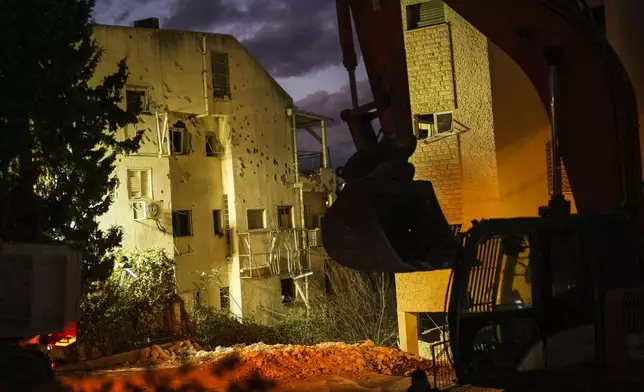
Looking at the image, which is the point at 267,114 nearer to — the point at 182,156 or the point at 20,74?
the point at 182,156

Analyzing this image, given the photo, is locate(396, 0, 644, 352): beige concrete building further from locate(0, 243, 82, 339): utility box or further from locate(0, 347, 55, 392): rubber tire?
locate(0, 347, 55, 392): rubber tire

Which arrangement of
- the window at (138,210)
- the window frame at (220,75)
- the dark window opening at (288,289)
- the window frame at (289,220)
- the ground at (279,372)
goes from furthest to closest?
the dark window opening at (288,289) < the window frame at (289,220) < the window frame at (220,75) < the window at (138,210) < the ground at (279,372)

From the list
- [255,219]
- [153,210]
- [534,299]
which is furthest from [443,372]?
[255,219]

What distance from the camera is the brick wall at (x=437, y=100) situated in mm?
15297

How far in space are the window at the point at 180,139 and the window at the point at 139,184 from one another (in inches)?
70.4

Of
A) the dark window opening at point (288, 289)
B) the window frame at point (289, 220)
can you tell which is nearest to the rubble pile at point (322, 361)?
the window frame at point (289, 220)

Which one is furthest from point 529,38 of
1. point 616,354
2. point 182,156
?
point 182,156

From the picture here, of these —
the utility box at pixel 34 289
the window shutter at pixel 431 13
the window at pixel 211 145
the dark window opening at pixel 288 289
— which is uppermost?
the window shutter at pixel 431 13

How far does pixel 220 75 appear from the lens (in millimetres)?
28250

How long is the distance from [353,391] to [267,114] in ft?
66.2

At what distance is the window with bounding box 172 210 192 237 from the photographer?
26453 mm

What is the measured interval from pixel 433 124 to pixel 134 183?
1236cm

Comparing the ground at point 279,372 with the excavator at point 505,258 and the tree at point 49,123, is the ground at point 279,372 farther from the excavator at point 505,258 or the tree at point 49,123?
the excavator at point 505,258

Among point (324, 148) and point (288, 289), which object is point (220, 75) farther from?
point (288, 289)
